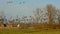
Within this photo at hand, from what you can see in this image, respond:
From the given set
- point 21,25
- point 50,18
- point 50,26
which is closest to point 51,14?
point 50,18

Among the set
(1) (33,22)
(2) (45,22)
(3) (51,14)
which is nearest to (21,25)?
(1) (33,22)

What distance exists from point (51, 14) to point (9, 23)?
659 cm

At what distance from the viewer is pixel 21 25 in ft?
55.2

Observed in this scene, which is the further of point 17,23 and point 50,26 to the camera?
point 50,26

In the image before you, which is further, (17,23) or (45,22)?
(45,22)

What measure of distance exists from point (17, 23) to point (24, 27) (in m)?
0.96

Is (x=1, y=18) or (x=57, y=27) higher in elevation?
(x=1, y=18)

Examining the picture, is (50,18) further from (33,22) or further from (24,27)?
(24,27)

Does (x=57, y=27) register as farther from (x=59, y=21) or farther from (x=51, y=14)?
(x=51, y=14)

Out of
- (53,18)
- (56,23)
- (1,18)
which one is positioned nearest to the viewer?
(1,18)

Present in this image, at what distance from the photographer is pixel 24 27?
1658 cm

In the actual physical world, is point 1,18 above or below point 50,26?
above

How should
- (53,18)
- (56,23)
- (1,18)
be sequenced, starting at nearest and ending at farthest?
(1,18), (56,23), (53,18)

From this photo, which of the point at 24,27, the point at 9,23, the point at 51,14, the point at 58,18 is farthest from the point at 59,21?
the point at 9,23
